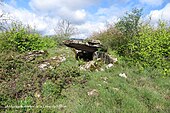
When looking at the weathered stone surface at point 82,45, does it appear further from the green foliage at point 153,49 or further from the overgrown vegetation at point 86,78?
the green foliage at point 153,49

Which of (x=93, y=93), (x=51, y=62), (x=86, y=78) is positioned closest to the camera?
(x=93, y=93)

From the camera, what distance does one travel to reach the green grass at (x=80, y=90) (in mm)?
5418

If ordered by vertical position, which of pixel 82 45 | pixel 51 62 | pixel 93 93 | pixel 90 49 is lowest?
pixel 93 93

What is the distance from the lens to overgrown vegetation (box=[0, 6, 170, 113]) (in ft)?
18.1

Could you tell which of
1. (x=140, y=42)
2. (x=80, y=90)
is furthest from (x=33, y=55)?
(x=140, y=42)

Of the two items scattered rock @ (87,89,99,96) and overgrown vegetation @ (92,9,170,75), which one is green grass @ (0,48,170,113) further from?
overgrown vegetation @ (92,9,170,75)

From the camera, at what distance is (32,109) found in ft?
16.6

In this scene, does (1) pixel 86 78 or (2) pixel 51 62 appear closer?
(1) pixel 86 78

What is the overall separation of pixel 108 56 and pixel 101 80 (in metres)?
2.95

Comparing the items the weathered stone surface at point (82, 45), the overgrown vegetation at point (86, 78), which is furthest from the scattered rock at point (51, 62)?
the weathered stone surface at point (82, 45)

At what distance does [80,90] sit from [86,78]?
900 millimetres

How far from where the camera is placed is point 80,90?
634 cm

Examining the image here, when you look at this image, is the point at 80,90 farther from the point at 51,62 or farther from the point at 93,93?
the point at 51,62

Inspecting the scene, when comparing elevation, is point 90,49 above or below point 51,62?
above
